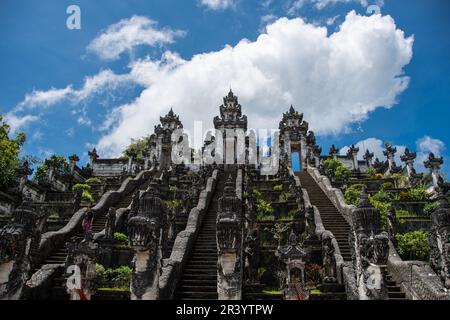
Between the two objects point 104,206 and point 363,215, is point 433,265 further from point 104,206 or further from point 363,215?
point 104,206

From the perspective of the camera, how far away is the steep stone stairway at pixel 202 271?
10148 millimetres

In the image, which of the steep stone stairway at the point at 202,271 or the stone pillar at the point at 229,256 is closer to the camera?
the stone pillar at the point at 229,256

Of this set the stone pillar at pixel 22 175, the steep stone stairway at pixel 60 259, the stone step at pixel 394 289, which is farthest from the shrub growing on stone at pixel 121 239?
the stone pillar at pixel 22 175

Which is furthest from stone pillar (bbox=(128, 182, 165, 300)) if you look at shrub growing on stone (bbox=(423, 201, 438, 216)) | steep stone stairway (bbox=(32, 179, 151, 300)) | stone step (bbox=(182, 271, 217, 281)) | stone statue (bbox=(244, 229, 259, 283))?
shrub growing on stone (bbox=(423, 201, 438, 216))

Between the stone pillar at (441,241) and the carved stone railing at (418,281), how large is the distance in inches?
10.9

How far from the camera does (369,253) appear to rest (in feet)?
24.8

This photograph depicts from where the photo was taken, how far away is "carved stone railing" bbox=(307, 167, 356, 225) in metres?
16.0

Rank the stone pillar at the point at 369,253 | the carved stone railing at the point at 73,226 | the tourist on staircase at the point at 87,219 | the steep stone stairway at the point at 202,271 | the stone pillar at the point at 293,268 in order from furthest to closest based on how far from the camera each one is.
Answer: the tourist on staircase at the point at 87,219, the carved stone railing at the point at 73,226, the steep stone stairway at the point at 202,271, the stone pillar at the point at 293,268, the stone pillar at the point at 369,253

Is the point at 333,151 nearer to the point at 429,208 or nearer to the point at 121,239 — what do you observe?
the point at 429,208

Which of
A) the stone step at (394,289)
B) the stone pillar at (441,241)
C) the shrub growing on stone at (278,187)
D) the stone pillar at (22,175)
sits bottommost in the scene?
the stone step at (394,289)

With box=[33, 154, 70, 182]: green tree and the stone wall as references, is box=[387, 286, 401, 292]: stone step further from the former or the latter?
the stone wall

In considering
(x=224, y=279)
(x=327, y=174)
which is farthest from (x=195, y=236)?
(x=327, y=174)

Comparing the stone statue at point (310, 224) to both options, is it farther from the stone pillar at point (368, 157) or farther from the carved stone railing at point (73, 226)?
the stone pillar at point (368, 157)

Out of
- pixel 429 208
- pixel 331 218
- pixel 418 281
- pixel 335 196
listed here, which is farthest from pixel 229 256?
pixel 429 208
